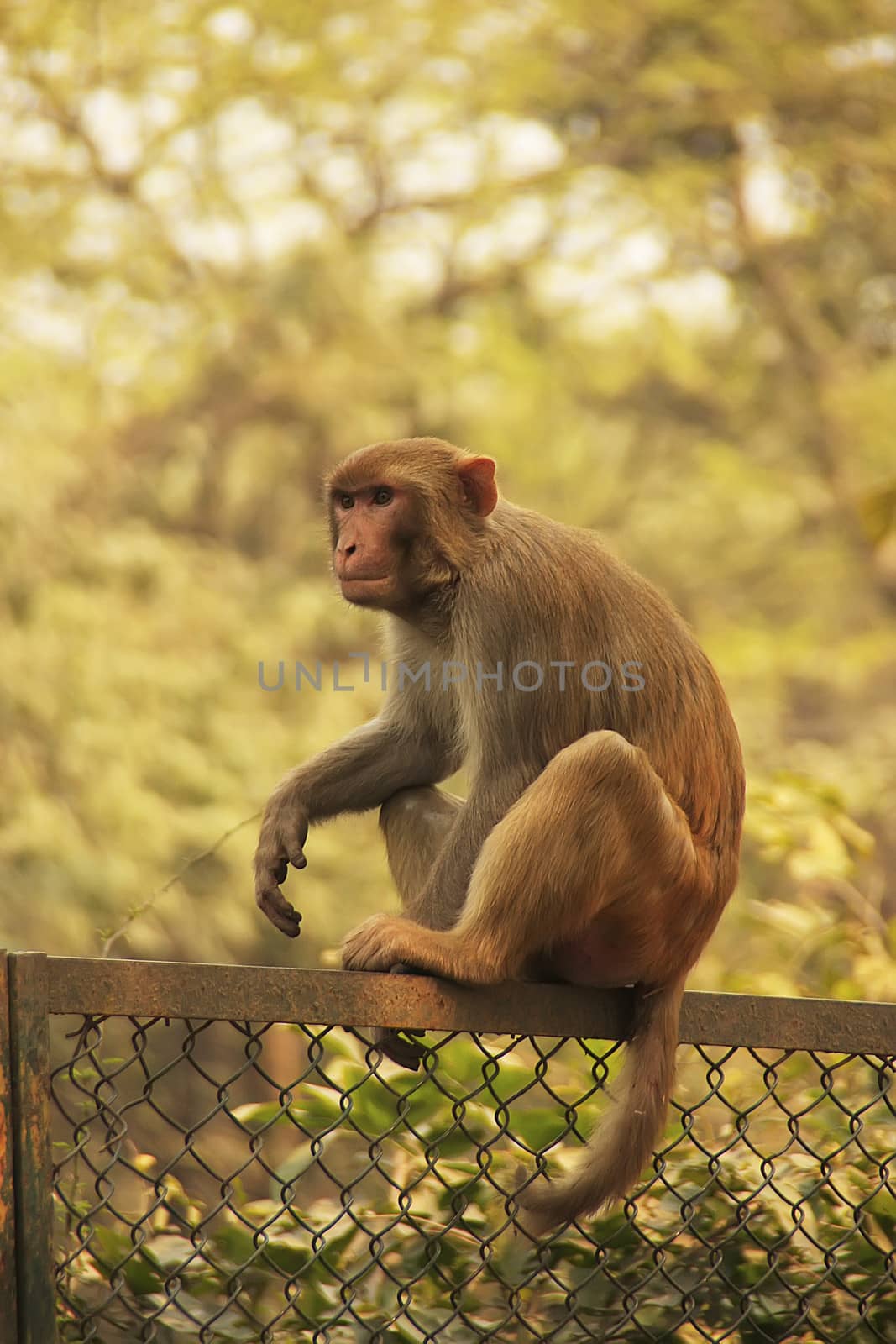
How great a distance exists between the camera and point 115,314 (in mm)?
12211

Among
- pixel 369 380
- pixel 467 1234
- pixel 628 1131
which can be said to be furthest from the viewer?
pixel 369 380

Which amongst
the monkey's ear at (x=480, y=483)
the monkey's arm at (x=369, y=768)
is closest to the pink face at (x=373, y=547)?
the monkey's ear at (x=480, y=483)

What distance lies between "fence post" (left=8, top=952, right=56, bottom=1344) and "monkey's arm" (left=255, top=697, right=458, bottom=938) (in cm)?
127

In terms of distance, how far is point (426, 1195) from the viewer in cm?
309

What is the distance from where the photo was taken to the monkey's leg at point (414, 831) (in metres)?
3.26

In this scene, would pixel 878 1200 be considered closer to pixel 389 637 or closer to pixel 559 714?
pixel 559 714

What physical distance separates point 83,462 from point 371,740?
8700 millimetres

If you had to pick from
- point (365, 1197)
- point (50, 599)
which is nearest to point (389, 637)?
point (365, 1197)

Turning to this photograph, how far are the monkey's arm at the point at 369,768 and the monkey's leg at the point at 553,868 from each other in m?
0.62

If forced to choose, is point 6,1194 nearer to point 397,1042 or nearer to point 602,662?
point 397,1042

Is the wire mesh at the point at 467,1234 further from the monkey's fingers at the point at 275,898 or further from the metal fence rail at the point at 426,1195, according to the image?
the monkey's fingers at the point at 275,898

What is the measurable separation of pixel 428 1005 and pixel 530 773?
0.70 meters

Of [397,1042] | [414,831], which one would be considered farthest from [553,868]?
[414,831]

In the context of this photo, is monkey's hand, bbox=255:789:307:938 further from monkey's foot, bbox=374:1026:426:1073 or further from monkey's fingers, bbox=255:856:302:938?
monkey's foot, bbox=374:1026:426:1073
